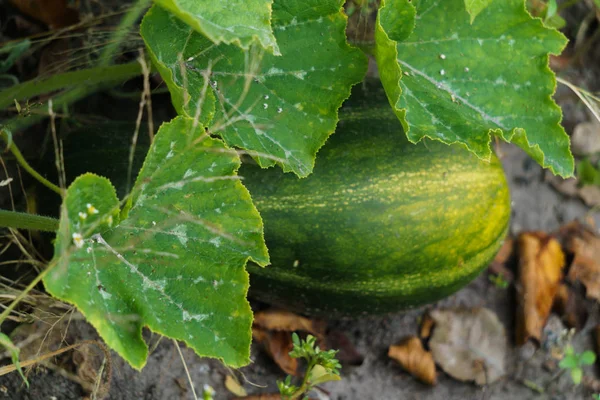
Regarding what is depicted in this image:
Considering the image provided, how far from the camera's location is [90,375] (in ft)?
6.12

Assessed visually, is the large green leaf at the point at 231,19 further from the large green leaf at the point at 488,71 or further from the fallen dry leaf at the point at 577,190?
the fallen dry leaf at the point at 577,190

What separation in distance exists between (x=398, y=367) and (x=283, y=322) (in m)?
0.45

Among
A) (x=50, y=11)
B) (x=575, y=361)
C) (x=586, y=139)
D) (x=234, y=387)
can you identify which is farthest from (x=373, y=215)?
(x=586, y=139)

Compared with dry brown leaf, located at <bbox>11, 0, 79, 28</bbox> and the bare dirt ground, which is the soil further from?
dry brown leaf, located at <bbox>11, 0, 79, 28</bbox>

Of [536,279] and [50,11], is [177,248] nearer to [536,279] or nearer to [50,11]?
[50,11]

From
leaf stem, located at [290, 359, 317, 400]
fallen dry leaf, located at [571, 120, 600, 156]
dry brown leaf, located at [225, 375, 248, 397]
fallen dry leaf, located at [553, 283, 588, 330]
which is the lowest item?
fallen dry leaf, located at [553, 283, 588, 330]

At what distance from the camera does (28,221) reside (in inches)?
59.4

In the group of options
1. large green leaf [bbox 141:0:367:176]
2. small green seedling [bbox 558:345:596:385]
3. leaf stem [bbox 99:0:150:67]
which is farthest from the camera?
small green seedling [bbox 558:345:596:385]

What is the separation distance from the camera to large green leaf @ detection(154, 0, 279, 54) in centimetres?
127

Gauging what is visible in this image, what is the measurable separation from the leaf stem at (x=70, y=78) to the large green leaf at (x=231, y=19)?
0.47 meters

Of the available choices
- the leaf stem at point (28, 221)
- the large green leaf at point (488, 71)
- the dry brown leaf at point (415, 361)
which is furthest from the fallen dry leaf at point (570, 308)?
the leaf stem at point (28, 221)

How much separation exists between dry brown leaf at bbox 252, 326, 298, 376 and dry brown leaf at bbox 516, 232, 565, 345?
2.74ft

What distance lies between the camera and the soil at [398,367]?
1907mm

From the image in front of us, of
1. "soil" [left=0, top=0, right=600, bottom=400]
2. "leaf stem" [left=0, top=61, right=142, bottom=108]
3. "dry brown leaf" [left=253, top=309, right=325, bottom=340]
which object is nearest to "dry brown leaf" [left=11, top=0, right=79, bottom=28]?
"leaf stem" [left=0, top=61, right=142, bottom=108]
